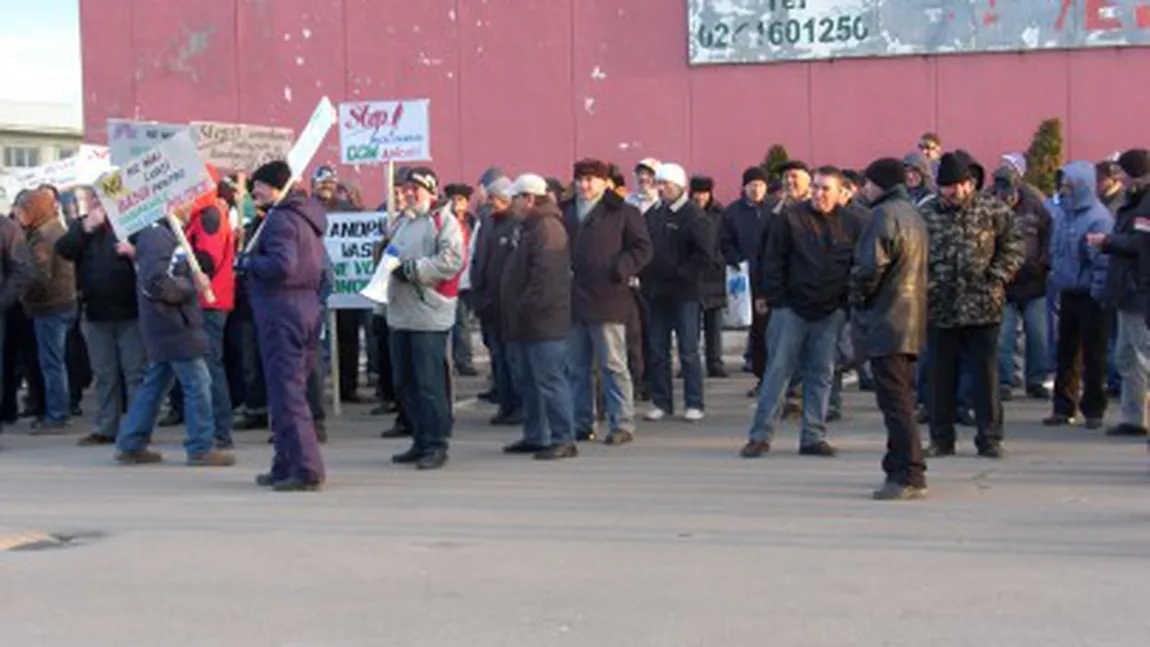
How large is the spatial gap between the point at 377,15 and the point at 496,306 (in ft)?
39.1

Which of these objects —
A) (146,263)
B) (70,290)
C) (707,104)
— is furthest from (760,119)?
(146,263)

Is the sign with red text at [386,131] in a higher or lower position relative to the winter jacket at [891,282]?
higher

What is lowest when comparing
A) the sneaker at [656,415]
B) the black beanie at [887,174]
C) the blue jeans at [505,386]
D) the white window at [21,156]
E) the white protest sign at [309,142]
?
the sneaker at [656,415]

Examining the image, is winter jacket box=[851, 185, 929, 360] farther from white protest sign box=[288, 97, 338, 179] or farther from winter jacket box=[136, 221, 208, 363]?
winter jacket box=[136, 221, 208, 363]

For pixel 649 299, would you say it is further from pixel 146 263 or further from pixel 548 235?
pixel 146 263

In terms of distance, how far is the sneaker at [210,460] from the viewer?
12.7 metres

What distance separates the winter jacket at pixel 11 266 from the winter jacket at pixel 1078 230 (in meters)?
7.91

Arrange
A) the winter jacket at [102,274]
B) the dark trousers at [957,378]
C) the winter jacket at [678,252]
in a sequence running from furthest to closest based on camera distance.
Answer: the winter jacket at [678,252], the winter jacket at [102,274], the dark trousers at [957,378]

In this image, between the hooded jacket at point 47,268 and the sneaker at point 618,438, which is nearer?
the sneaker at point 618,438

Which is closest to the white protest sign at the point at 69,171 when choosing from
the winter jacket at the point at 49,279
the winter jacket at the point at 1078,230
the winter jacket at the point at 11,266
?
the winter jacket at the point at 49,279

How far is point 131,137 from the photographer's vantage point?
1595 cm

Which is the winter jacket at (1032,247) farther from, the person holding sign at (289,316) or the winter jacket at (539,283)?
the person holding sign at (289,316)

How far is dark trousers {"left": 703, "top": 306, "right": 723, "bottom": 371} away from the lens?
59.3ft

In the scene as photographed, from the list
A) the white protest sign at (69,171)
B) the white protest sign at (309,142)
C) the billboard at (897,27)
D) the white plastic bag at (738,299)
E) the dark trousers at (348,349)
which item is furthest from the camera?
the billboard at (897,27)
